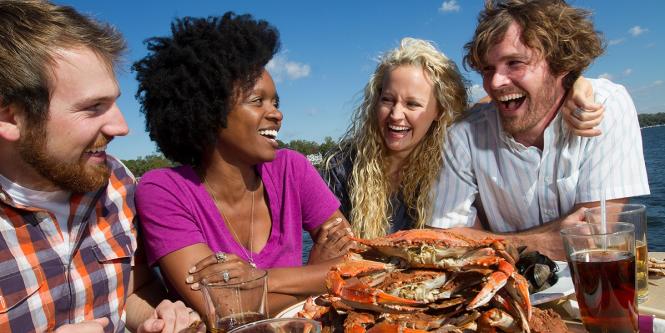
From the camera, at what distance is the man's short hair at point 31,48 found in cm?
221

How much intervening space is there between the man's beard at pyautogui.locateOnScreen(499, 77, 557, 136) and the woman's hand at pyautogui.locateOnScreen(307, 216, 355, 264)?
4.50ft

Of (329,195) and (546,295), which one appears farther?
(329,195)

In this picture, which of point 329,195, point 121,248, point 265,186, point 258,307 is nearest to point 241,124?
point 265,186

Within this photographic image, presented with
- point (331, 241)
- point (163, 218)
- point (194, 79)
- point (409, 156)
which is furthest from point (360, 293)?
point (409, 156)

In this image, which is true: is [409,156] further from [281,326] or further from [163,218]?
[281,326]

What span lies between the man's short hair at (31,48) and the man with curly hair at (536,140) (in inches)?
101

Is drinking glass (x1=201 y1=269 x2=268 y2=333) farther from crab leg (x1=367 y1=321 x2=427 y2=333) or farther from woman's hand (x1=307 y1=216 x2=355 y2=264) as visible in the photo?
woman's hand (x1=307 y1=216 x2=355 y2=264)

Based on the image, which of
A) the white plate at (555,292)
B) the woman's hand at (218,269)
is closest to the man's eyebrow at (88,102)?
the woman's hand at (218,269)

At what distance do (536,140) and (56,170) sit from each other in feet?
9.92

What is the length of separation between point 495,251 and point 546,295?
413 mm

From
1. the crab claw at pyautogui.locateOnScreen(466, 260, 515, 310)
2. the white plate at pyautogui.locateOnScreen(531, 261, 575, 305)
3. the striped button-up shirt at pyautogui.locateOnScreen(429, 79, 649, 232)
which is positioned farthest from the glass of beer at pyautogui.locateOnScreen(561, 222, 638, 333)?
the striped button-up shirt at pyautogui.locateOnScreen(429, 79, 649, 232)

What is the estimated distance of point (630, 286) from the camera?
5.44 feet

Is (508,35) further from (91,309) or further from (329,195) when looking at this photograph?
(91,309)

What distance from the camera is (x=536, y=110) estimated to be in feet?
11.7
